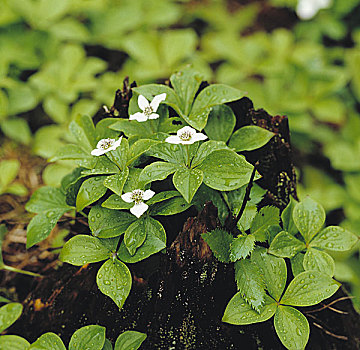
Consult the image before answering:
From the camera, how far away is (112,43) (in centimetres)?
252

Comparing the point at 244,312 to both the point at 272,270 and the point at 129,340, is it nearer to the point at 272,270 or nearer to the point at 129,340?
the point at 272,270

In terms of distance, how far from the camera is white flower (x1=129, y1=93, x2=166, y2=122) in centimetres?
90

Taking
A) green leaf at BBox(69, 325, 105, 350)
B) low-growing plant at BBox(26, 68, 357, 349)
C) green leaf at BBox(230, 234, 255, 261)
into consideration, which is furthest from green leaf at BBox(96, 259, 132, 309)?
green leaf at BBox(230, 234, 255, 261)

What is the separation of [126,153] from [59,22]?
6.23 ft

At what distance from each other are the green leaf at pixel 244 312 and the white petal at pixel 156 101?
45cm

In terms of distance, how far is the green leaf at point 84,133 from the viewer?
3.26 ft

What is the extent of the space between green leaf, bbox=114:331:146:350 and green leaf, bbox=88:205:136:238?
8.8 inches

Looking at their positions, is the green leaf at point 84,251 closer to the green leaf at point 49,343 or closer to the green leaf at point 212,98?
the green leaf at point 49,343

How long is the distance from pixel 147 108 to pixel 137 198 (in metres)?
0.22

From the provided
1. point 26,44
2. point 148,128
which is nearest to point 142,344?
point 148,128

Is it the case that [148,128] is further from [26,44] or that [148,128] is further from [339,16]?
[339,16]

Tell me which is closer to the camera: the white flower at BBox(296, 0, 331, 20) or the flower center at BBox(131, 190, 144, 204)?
the flower center at BBox(131, 190, 144, 204)

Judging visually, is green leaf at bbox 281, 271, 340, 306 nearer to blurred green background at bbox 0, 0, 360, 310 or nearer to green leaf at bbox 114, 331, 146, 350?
green leaf at bbox 114, 331, 146, 350

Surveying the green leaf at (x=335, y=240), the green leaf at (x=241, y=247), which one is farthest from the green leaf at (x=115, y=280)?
the green leaf at (x=335, y=240)
